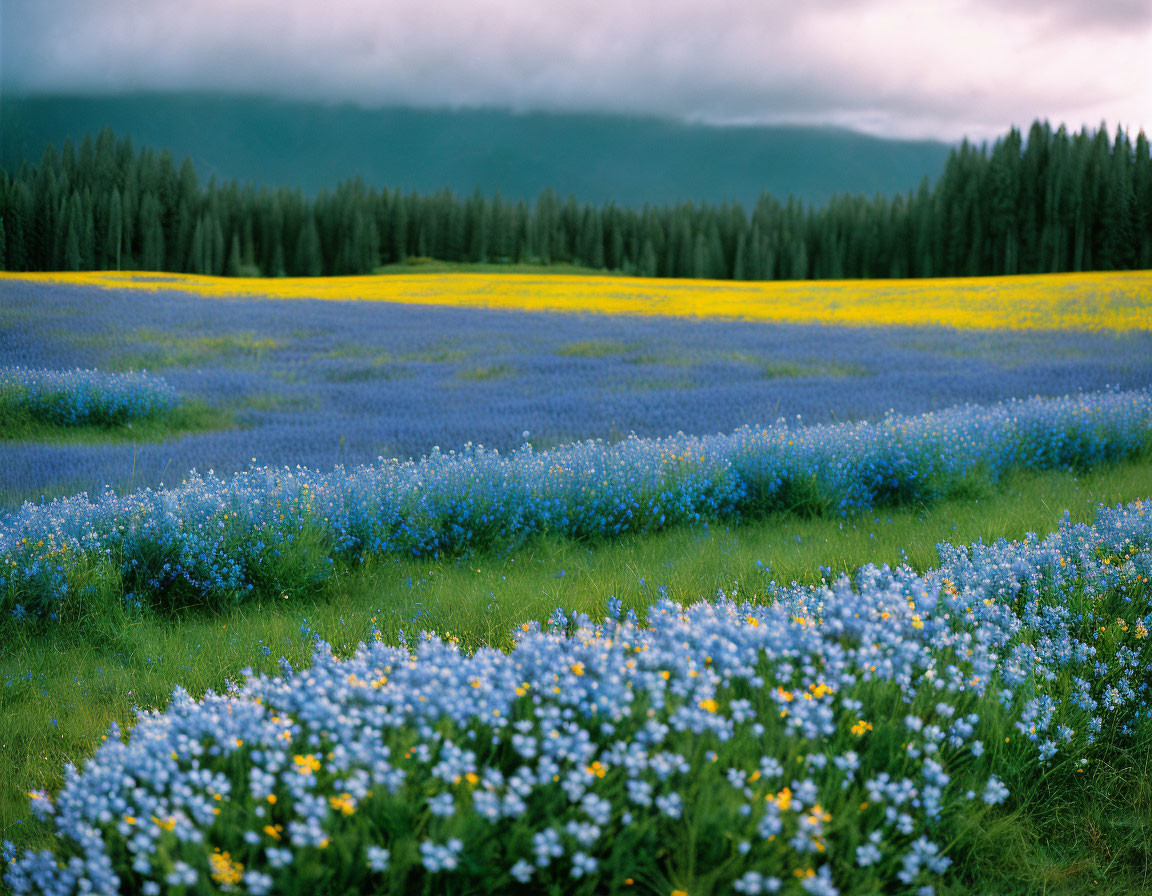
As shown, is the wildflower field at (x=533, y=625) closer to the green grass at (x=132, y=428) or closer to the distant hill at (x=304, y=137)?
the green grass at (x=132, y=428)

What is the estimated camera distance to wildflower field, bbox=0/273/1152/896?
199 centimetres

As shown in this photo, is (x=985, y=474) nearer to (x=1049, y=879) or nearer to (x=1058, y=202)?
(x=1049, y=879)

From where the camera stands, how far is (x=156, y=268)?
6.00 m

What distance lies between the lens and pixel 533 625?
2996 mm

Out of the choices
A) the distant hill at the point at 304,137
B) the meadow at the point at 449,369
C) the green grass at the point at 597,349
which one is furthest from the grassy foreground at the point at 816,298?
the green grass at the point at 597,349

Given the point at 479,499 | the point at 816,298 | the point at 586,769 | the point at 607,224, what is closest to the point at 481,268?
the point at 607,224

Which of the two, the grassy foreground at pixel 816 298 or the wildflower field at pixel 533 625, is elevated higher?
the grassy foreground at pixel 816 298

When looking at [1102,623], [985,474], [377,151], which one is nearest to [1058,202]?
[985,474]

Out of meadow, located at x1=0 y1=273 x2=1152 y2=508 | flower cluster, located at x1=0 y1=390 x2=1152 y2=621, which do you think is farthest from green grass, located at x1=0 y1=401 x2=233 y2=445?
flower cluster, located at x1=0 y1=390 x2=1152 y2=621

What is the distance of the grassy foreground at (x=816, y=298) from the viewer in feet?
26.4

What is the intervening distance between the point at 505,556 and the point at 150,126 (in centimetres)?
414

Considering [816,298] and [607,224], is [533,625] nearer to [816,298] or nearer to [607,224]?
[816,298]

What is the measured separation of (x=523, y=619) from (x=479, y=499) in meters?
1.45

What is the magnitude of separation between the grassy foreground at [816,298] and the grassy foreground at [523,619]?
306 centimetres
